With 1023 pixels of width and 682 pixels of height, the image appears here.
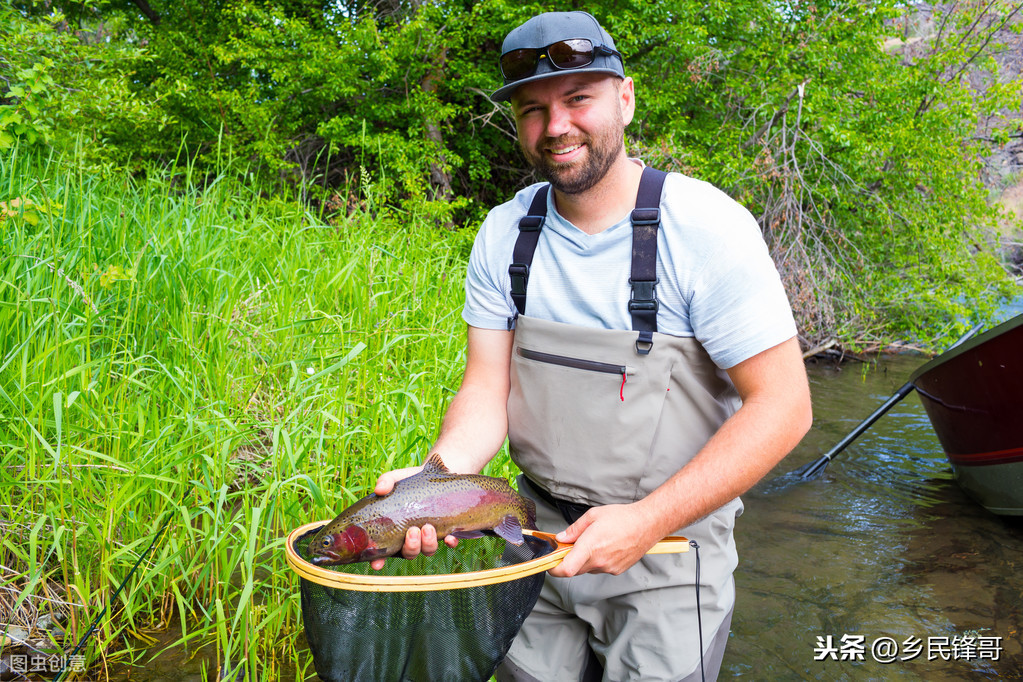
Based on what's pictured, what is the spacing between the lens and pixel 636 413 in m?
1.87

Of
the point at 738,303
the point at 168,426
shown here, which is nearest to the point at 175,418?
the point at 168,426

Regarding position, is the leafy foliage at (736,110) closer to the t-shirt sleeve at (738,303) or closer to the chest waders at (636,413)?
the chest waders at (636,413)

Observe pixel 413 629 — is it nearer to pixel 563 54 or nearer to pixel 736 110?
pixel 563 54

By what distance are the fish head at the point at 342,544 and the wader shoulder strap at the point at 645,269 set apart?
0.81 metres

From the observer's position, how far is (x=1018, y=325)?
4770 mm

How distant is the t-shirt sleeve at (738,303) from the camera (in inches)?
68.4

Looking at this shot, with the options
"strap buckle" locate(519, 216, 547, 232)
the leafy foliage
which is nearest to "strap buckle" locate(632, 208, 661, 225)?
"strap buckle" locate(519, 216, 547, 232)

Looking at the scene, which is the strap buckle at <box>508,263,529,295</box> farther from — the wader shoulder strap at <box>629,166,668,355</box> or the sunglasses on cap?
the sunglasses on cap

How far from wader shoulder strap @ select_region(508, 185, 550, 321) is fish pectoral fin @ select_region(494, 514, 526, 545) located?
59cm

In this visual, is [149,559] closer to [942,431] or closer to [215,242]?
[215,242]

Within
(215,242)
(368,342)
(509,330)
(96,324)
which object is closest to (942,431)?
(368,342)

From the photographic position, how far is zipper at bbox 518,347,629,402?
1.87m

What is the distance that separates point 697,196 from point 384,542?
3.78 feet

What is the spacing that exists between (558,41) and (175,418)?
231 centimetres
